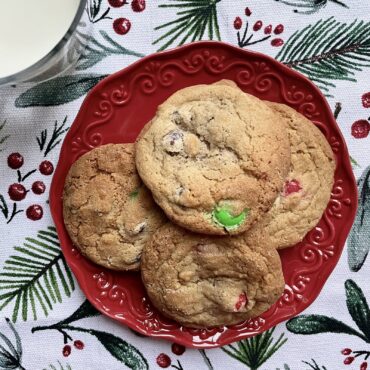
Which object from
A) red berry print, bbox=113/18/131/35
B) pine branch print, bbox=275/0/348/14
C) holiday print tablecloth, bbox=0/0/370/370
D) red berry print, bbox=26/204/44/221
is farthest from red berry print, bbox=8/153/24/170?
pine branch print, bbox=275/0/348/14

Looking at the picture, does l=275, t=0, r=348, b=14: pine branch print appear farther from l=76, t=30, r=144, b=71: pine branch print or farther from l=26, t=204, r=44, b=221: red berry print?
l=26, t=204, r=44, b=221: red berry print

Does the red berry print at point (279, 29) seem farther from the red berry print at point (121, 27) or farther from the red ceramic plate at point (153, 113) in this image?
the red berry print at point (121, 27)

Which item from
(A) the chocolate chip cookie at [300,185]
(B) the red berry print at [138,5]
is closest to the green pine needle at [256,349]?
(A) the chocolate chip cookie at [300,185]

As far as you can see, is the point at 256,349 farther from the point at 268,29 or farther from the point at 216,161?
the point at 268,29

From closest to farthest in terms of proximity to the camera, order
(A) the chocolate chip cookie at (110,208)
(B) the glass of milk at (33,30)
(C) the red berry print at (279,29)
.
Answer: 1. (B) the glass of milk at (33,30)
2. (A) the chocolate chip cookie at (110,208)
3. (C) the red berry print at (279,29)

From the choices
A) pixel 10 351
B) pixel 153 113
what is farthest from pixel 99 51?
pixel 10 351
